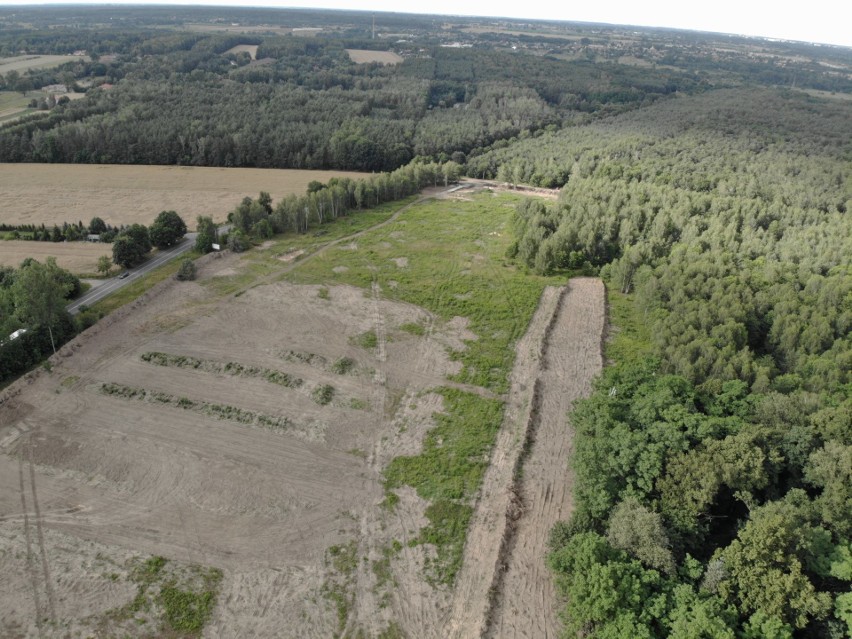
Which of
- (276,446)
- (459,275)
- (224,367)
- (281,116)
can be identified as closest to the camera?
(276,446)

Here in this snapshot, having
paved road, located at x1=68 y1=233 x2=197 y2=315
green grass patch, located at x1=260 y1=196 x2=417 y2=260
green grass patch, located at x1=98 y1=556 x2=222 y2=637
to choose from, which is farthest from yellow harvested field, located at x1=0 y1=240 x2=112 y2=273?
green grass patch, located at x1=98 y1=556 x2=222 y2=637

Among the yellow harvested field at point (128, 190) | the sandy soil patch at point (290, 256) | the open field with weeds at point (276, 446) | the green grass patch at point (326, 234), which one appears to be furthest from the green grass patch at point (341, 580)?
the yellow harvested field at point (128, 190)

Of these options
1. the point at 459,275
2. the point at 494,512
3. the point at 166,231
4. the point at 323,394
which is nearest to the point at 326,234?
the point at 166,231

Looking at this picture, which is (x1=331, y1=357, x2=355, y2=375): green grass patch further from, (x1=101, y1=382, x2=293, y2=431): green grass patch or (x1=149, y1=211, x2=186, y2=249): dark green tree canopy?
(x1=149, y1=211, x2=186, y2=249): dark green tree canopy

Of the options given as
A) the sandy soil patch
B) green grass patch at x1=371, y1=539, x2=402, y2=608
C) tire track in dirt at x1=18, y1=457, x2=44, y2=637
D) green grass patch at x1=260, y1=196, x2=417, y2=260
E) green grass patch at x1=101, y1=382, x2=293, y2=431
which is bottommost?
tire track in dirt at x1=18, y1=457, x2=44, y2=637

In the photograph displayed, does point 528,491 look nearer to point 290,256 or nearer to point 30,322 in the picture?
point 30,322

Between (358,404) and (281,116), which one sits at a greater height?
(281,116)
